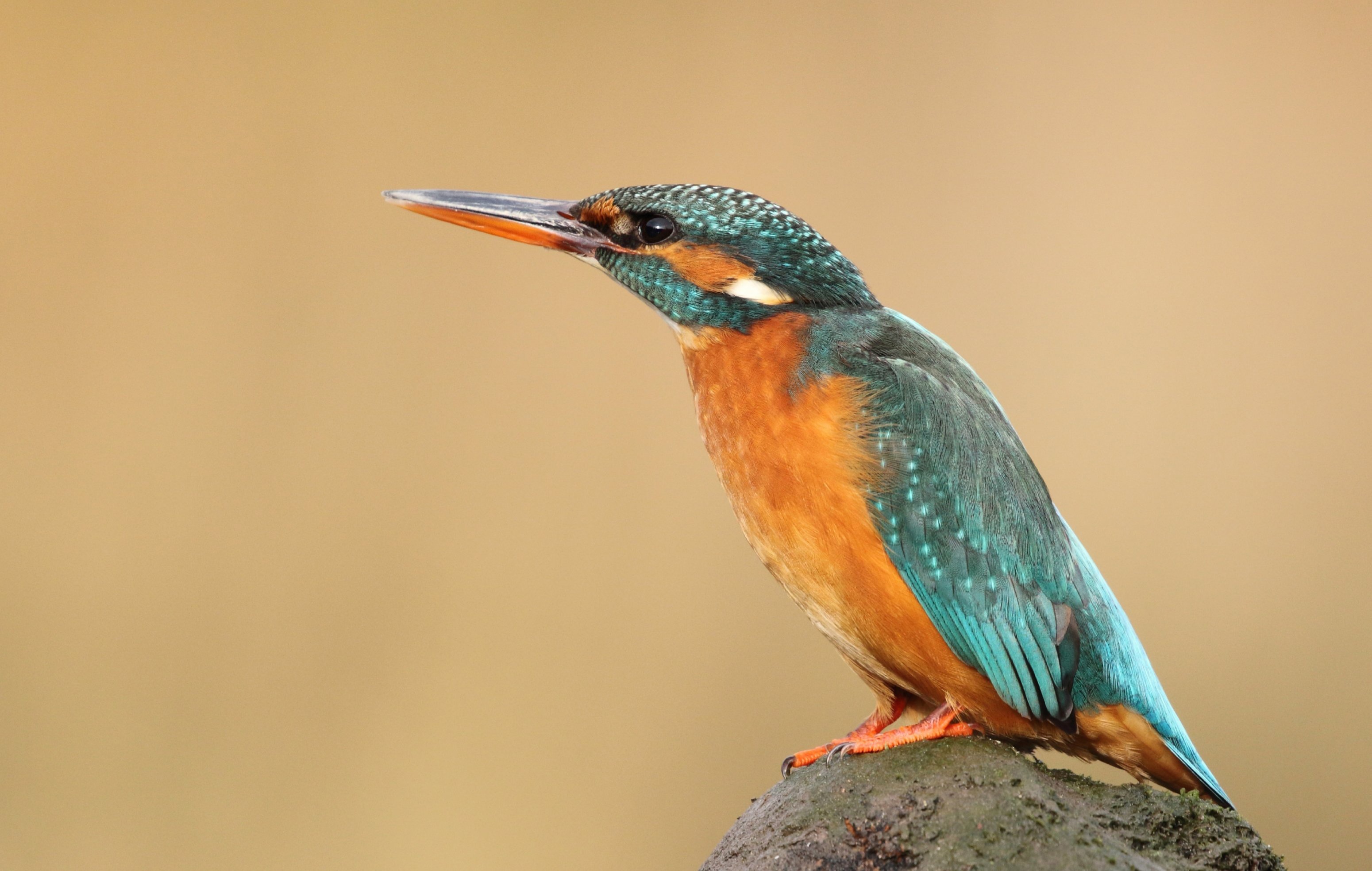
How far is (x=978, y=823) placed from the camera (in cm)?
146

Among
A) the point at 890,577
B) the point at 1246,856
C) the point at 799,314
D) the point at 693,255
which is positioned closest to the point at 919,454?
the point at 890,577

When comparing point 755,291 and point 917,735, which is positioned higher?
point 755,291

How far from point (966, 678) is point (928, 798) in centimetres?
23

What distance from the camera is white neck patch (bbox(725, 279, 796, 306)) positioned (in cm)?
179

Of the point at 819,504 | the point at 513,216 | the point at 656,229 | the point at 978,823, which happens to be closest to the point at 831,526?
the point at 819,504

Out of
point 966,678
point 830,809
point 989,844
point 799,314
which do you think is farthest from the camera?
point 799,314

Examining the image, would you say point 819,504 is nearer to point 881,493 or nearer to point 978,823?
point 881,493

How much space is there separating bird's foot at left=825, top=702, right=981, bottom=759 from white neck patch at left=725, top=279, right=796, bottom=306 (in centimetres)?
72

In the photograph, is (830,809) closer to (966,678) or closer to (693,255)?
(966,678)

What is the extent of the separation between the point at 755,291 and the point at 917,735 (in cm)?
76

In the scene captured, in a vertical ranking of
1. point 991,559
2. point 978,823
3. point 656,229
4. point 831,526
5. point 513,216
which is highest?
point 513,216

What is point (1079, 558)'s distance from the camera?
178cm

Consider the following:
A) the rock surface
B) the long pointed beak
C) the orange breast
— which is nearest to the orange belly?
the orange breast

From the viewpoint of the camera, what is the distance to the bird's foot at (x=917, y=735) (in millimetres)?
1714
